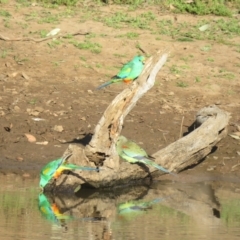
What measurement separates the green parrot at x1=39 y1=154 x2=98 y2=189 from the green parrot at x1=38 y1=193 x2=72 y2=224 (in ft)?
0.54

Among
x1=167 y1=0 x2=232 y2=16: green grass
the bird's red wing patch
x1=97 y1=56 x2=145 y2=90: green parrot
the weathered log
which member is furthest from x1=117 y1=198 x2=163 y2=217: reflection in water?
x1=167 y1=0 x2=232 y2=16: green grass

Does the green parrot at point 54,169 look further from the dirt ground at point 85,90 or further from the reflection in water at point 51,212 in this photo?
the dirt ground at point 85,90

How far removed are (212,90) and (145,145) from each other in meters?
1.77

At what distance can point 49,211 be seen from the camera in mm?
8875

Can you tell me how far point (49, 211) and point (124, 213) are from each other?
71cm

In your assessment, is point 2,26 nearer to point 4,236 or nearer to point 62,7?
point 62,7

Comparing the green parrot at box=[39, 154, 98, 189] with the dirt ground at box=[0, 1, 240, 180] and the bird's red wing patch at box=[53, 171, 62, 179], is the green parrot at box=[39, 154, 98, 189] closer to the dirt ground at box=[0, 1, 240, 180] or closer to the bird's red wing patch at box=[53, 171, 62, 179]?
the bird's red wing patch at box=[53, 171, 62, 179]

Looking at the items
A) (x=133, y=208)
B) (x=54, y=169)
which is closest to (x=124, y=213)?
(x=133, y=208)

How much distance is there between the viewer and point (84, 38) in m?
13.6

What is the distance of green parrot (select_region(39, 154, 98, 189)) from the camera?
9.16m

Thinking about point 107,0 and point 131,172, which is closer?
point 131,172

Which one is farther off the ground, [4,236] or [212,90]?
[4,236]

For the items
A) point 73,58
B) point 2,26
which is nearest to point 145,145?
point 73,58

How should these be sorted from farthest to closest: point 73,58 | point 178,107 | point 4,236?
point 73,58 < point 178,107 < point 4,236
